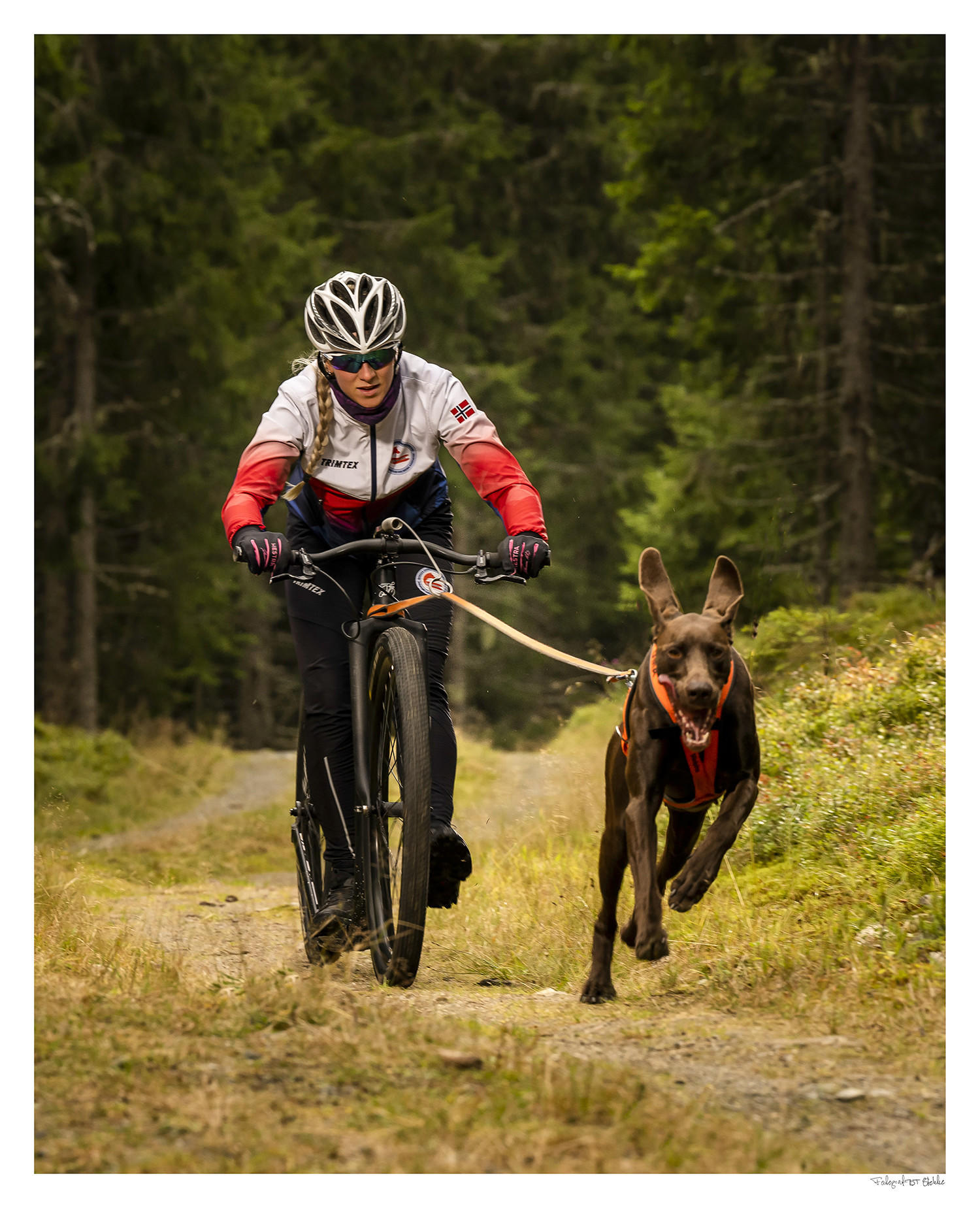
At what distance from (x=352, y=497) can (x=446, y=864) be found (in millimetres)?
1457

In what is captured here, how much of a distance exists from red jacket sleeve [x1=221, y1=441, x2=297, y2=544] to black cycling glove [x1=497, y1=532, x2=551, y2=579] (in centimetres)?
90

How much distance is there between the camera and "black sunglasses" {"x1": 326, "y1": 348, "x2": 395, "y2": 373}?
511 cm

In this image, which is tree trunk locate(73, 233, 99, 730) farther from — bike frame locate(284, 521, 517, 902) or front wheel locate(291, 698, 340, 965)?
bike frame locate(284, 521, 517, 902)

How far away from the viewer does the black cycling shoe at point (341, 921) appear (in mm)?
5281

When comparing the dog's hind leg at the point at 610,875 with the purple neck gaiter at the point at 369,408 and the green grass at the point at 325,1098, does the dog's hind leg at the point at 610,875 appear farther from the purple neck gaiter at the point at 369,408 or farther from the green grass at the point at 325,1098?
the purple neck gaiter at the point at 369,408

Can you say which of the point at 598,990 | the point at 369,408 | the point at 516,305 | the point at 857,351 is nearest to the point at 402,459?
the point at 369,408

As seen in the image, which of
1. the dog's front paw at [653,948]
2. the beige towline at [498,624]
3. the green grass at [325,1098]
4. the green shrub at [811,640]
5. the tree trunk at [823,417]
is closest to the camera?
the green grass at [325,1098]

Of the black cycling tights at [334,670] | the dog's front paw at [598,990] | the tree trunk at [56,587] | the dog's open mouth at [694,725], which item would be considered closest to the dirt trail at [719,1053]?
the dog's front paw at [598,990]

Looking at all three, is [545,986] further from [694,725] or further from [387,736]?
[694,725]

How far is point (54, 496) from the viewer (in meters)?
18.2

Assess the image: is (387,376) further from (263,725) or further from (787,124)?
(263,725)

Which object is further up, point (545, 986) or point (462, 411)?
point (462, 411)

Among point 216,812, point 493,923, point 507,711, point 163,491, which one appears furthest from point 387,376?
point 507,711

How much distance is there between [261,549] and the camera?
489cm
